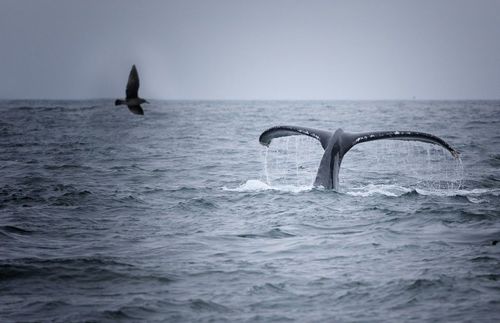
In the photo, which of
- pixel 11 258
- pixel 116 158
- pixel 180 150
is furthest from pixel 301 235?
pixel 180 150

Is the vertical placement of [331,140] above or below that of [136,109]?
below

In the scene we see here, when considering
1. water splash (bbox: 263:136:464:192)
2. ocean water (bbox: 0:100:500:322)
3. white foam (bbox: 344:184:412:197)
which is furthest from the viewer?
water splash (bbox: 263:136:464:192)

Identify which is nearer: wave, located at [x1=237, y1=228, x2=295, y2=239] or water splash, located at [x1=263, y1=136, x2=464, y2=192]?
wave, located at [x1=237, y1=228, x2=295, y2=239]

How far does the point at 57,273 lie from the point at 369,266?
4.08 m

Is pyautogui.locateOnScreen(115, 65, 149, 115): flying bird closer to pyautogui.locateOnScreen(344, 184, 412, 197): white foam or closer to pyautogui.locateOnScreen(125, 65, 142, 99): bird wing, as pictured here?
pyautogui.locateOnScreen(125, 65, 142, 99): bird wing

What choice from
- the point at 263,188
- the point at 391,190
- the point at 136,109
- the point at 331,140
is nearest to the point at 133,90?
the point at 136,109

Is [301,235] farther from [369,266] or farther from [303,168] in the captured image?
[303,168]

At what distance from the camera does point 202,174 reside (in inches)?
777

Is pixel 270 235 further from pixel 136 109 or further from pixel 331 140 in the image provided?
pixel 331 140

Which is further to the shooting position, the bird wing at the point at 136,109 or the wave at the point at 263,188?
the wave at the point at 263,188

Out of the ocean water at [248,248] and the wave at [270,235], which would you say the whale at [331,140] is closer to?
the ocean water at [248,248]

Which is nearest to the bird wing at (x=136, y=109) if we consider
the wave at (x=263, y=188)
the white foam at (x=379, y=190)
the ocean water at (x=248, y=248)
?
the ocean water at (x=248, y=248)

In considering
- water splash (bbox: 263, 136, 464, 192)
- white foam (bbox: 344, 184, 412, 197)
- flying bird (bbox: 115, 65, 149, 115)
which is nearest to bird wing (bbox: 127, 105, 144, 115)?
flying bird (bbox: 115, 65, 149, 115)

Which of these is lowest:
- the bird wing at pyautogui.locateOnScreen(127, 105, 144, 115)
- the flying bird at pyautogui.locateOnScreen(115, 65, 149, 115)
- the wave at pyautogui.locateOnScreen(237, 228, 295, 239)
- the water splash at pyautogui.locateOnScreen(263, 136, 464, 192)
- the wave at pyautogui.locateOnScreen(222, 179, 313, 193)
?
the water splash at pyautogui.locateOnScreen(263, 136, 464, 192)
